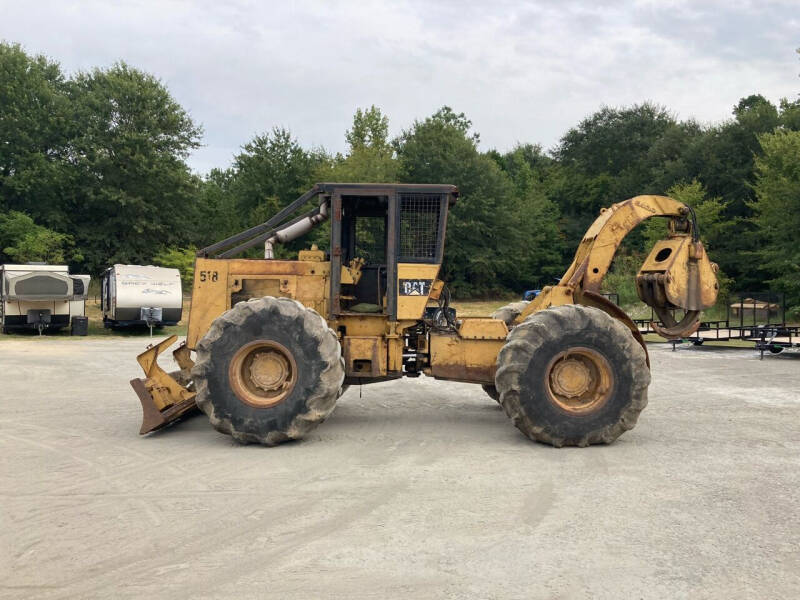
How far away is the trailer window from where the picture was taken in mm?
8234

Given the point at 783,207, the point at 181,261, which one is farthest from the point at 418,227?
the point at 181,261

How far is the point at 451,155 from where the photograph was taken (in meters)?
48.1

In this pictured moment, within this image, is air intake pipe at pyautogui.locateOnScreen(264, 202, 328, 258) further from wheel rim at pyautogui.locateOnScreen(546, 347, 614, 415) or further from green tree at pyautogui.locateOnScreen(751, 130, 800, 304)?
green tree at pyautogui.locateOnScreen(751, 130, 800, 304)

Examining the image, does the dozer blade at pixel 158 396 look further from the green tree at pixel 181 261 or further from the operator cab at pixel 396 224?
the green tree at pixel 181 261

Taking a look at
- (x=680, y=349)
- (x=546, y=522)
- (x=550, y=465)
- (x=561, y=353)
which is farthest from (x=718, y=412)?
(x=680, y=349)

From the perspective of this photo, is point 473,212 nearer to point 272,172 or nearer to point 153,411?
point 272,172

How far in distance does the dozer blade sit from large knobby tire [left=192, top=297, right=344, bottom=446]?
70 centimetres

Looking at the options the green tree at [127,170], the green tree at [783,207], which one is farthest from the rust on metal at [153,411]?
the green tree at [127,170]

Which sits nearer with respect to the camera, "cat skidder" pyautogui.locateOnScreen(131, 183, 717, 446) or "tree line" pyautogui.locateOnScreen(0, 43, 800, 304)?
"cat skidder" pyautogui.locateOnScreen(131, 183, 717, 446)

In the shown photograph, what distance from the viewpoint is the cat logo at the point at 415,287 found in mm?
8156

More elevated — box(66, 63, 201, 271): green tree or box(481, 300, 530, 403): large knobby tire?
box(66, 63, 201, 271): green tree

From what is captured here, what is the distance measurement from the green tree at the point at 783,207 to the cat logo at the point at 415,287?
2458 cm

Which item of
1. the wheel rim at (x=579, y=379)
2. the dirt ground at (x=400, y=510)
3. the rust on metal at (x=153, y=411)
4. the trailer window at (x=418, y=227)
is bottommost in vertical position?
the dirt ground at (x=400, y=510)

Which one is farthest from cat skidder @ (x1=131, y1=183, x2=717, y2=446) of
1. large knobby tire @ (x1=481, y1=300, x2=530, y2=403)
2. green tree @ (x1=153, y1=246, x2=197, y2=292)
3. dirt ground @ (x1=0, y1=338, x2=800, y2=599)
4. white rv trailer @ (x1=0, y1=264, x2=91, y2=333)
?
green tree @ (x1=153, y1=246, x2=197, y2=292)
